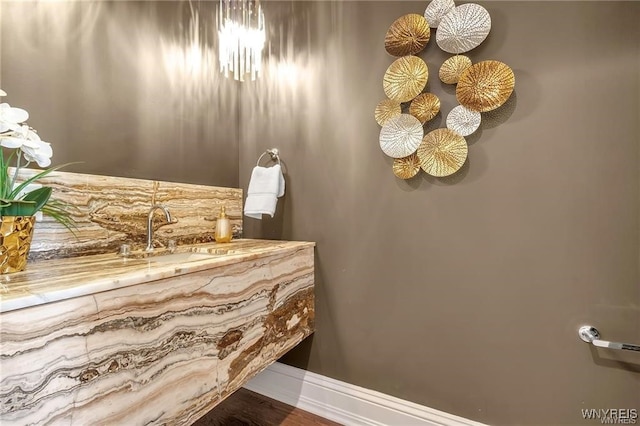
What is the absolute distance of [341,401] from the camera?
155cm

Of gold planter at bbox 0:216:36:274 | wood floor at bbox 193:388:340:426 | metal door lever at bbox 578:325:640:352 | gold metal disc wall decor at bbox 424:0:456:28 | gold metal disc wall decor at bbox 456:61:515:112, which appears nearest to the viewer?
gold planter at bbox 0:216:36:274

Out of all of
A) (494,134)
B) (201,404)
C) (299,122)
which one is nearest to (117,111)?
(299,122)

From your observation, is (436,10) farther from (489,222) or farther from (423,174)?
(489,222)

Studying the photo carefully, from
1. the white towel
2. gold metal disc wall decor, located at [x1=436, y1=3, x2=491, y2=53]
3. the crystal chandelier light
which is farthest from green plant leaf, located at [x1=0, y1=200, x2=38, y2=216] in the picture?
gold metal disc wall decor, located at [x1=436, y1=3, x2=491, y2=53]

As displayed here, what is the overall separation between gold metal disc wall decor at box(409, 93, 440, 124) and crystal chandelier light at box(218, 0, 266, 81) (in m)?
0.83

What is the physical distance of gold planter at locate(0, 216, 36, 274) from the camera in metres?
0.81

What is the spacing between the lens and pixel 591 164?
1081 millimetres

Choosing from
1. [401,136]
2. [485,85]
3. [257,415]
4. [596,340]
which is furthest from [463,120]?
[257,415]

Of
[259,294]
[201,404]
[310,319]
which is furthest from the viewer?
[310,319]

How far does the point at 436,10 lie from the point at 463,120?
510 millimetres

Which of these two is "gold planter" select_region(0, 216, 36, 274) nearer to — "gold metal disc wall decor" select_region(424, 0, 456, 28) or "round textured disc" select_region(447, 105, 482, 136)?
"round textured disc" select_region(447, 105, 482, 136)

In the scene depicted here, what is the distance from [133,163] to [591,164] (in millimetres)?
1887

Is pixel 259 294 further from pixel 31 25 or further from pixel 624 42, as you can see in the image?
pixel 624 42

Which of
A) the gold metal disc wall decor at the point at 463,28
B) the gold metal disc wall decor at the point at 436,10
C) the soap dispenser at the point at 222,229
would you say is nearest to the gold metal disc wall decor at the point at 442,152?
the gold metal disc wall decor at the point at 463,28
